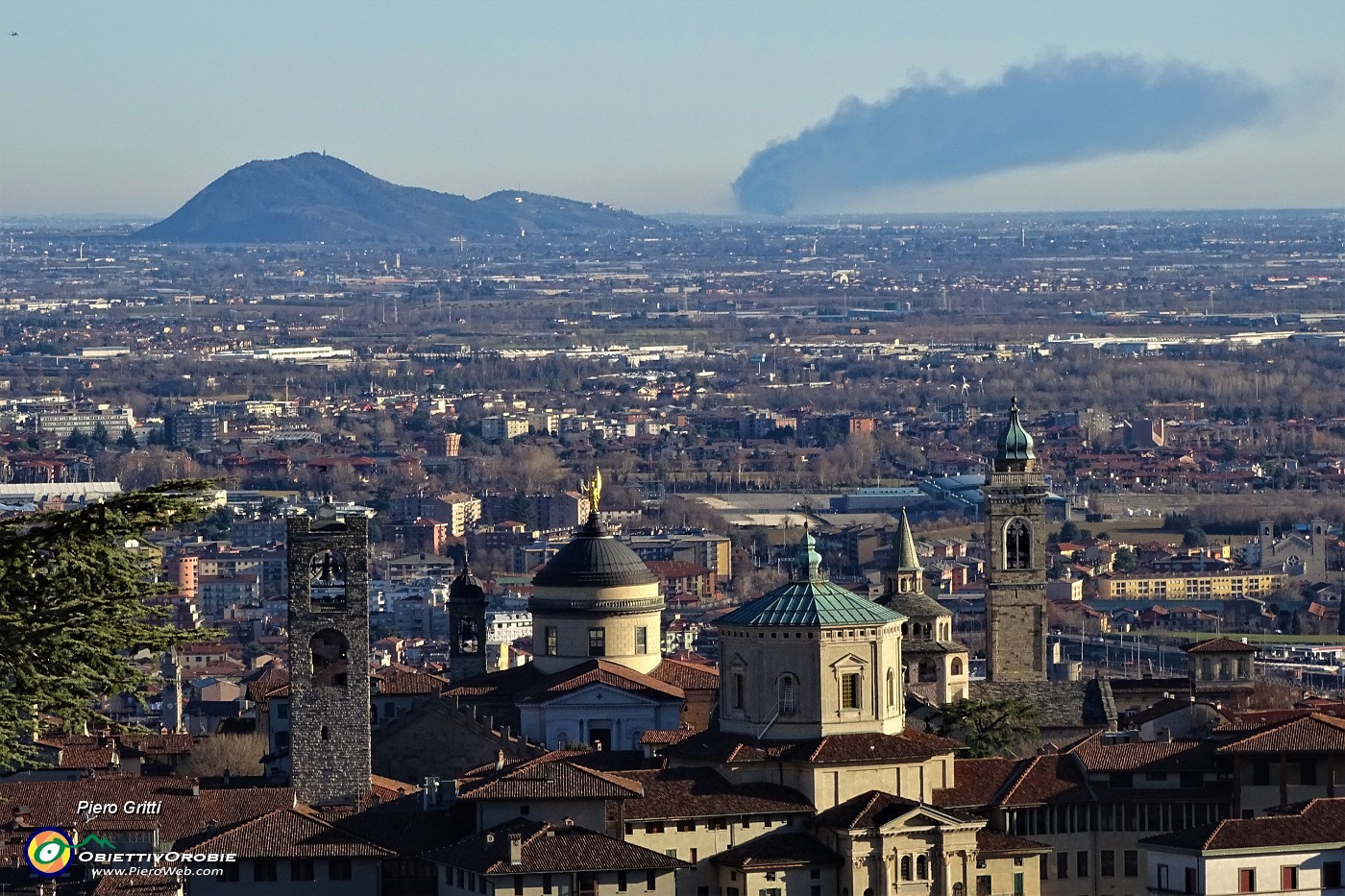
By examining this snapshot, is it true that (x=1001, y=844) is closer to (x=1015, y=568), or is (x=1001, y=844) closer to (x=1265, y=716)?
(x=1265, y=716)

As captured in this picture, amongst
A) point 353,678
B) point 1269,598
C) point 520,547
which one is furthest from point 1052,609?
point 353,678

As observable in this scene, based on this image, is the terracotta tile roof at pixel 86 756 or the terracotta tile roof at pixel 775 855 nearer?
the terracotta tile roof at pixel 775 855

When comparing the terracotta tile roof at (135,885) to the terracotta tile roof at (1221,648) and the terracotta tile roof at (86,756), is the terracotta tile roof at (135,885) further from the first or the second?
the terracotta tile roof at (1221,648)

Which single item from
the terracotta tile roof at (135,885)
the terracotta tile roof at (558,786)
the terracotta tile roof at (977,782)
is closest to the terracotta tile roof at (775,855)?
the terracotta tile roof at (558,786)

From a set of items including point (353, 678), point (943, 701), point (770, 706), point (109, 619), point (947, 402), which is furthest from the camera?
point (947, 402)

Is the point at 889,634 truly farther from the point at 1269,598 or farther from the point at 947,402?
the point at 947,402

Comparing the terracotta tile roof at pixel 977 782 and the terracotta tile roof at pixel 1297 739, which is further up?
the terracotta tile roof at pixel 1297 739

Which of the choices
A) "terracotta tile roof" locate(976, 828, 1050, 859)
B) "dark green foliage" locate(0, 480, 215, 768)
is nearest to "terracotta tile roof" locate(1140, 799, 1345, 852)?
"terracotta tile roof" locate(976, 828, 1050, 859)
